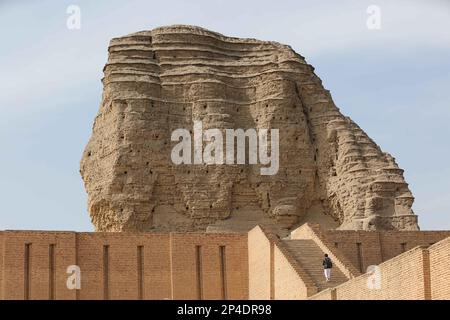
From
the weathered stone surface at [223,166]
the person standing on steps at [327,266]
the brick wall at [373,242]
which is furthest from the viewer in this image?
the weathered stone surface at [223,166]

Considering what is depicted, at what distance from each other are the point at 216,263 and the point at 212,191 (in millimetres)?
22034

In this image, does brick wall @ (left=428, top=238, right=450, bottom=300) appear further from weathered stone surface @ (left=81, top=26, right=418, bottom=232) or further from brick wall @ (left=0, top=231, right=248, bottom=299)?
weathered stone surface @ (left=81, top=26, right=418, bottom=232)

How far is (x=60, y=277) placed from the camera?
1620 inches

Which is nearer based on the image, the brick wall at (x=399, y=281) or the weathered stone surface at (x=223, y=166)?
the brick wall at (x=399, y=281)

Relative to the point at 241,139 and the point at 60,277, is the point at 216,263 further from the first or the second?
the point at 241,139

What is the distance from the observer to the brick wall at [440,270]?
27125 millimetres

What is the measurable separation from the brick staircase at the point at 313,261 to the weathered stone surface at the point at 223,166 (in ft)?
68.8

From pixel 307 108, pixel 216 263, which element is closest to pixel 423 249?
pixel 216 263

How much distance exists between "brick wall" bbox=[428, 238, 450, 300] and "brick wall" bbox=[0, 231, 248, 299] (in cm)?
1489

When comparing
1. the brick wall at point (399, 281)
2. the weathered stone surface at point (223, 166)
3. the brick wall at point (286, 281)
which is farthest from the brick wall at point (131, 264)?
the weathered stone surface at point (223, 166)

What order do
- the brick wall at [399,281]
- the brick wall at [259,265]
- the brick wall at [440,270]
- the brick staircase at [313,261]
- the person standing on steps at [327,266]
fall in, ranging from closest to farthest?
the brick wall at [440,270] < the brick wall at [399,281] < the person standing on steps at [327,266] < the brick staircase at [313,261] < the brick wall at [259,265]

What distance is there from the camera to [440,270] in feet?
90.1

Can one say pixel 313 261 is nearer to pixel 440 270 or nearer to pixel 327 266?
pixel 327 266

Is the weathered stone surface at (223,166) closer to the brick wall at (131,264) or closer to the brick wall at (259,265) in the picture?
the brick wall at (259,265)
